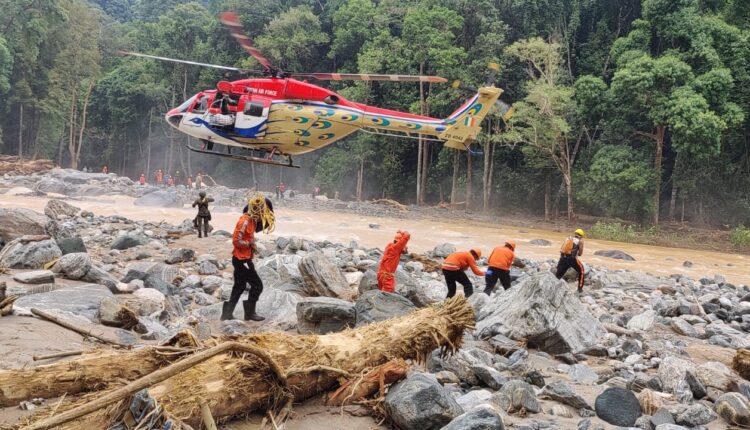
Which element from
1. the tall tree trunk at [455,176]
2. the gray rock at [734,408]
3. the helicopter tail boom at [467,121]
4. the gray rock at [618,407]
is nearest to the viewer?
the gray rock at [618,407]

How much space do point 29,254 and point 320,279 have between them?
3.94 m

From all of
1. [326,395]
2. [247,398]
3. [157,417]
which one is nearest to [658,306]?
[326,395]

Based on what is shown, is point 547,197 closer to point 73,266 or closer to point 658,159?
point 658,159

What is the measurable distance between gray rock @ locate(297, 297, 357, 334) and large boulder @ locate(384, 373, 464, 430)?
210 centimetres

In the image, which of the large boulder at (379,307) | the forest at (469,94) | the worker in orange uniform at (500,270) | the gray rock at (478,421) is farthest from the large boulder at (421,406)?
the forest at (469,94)

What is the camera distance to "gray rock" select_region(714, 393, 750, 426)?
14.8ft

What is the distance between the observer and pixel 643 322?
8141 mm

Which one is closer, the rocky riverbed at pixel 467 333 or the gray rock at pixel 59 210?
the rocky riverbed at pixel 467 333

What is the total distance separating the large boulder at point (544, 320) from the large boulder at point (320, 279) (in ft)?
A: 6.77

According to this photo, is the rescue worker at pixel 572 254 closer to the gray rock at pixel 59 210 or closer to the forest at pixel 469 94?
the forest at pixel 469 94

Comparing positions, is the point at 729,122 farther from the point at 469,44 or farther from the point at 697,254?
the point at 469,44

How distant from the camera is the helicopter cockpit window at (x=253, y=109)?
43.8 ft

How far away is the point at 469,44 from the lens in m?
36.9

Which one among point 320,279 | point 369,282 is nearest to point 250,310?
point 320,279
